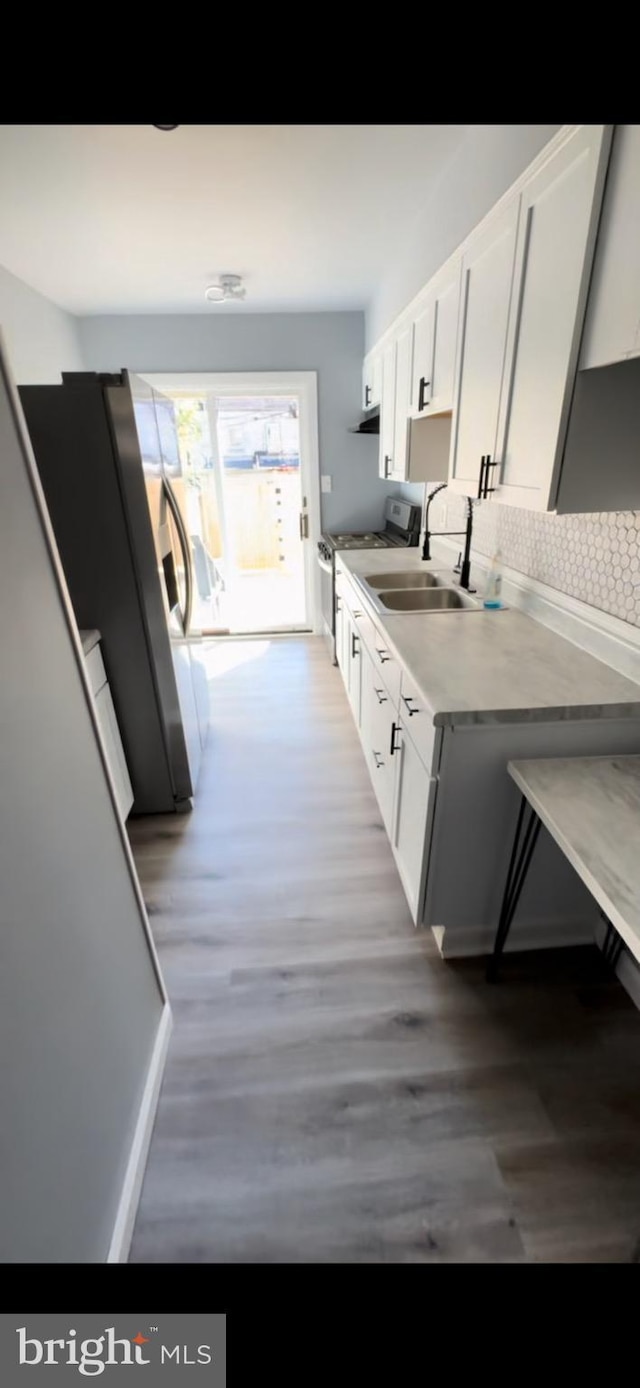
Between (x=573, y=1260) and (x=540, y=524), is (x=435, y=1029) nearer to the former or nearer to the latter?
(x=573, y=1260)

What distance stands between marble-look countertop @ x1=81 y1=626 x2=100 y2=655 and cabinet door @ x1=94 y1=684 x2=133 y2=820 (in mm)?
183

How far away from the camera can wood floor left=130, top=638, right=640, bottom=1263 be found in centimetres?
109

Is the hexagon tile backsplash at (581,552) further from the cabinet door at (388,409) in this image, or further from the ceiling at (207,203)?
the ceiling at (207,203)

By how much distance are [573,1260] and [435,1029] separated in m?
0.51

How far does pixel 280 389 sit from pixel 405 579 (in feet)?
8.04

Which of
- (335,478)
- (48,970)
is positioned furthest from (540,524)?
(335,478)

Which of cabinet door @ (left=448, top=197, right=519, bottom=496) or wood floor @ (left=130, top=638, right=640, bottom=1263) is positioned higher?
cabinet door @ (left=448, top=197, right=519, bottom=496)

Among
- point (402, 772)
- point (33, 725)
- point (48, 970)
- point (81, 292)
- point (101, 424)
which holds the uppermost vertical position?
point (81, 292)

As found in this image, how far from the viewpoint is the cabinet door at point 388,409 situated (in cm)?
293

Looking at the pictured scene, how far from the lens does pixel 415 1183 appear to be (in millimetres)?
1158

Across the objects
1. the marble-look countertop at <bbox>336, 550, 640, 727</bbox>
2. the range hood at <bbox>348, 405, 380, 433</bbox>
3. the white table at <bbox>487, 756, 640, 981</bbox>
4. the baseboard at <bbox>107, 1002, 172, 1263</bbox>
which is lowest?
the baseboard at <bbox>107, 1002, 172, 1263</bbox>

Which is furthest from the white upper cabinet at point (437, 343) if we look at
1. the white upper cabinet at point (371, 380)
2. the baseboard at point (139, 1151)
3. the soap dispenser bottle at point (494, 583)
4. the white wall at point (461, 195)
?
the baseboard at point (139, 1151)

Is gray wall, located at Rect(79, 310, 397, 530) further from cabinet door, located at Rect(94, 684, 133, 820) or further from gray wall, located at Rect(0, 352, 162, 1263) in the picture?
gray wall, located at Rect(0, 352, 162, 1263)

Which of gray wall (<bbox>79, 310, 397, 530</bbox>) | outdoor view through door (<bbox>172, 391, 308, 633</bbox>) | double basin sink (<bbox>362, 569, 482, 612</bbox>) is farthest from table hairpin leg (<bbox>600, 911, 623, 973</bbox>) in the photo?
outdoor view through door (<bbox>172, 391, 308, 633</bbox>)
